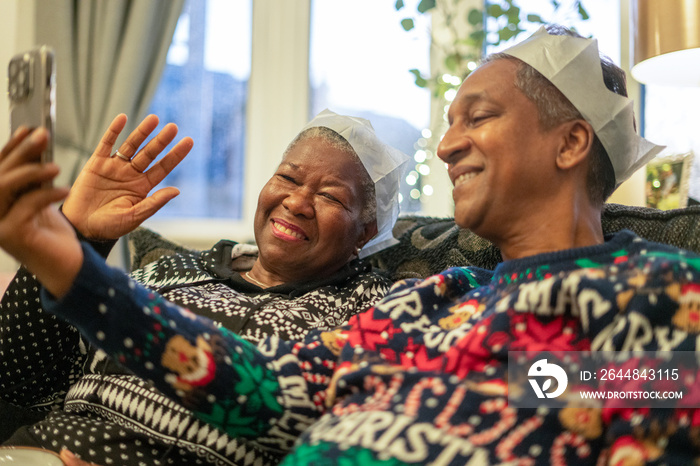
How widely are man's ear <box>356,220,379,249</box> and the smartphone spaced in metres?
0.99

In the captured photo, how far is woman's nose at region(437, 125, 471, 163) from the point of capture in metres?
1.11

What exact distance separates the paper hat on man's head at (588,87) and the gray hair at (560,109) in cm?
1

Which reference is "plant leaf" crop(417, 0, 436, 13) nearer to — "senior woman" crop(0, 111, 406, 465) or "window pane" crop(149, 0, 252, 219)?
"window pane" crop(149, 0, 252, 219)

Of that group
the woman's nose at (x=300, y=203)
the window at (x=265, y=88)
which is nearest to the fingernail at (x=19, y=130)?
the woman's nose at (x=300, y=203)

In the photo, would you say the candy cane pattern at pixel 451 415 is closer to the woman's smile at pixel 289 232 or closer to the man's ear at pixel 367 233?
the woman's smile at pixel 289 232

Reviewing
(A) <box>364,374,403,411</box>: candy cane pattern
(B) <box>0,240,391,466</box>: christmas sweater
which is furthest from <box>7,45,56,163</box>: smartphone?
(A) <box>364,374,403,411</box>: candy cane pattern

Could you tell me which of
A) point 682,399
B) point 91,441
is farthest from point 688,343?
point 91,441

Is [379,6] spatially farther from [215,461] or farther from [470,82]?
[215,461]

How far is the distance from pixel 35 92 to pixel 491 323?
2.23 feet

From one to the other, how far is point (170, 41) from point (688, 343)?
2.69m

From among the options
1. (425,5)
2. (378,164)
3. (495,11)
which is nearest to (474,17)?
(495,11)

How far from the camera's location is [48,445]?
1.20 m

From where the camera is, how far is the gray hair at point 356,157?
1584mm

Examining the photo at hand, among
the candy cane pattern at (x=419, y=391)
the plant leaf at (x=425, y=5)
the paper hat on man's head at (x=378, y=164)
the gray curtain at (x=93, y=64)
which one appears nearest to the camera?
the candy cane pattern at (x=419, y=391)
